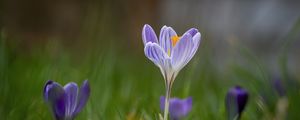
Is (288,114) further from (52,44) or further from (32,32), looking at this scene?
(32,32)

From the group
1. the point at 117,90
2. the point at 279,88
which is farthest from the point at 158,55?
the point at 117,90

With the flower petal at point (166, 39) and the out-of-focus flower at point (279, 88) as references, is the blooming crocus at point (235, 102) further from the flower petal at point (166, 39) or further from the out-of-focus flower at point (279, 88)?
the out-of-focus flower at point (279, 88)

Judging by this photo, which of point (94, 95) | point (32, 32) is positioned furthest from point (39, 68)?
point (32, 32)

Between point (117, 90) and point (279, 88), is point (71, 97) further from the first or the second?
point (117, 90)

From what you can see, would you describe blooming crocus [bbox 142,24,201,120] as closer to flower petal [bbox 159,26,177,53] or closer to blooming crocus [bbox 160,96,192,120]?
flower petal [bbox 159,26,177,53]

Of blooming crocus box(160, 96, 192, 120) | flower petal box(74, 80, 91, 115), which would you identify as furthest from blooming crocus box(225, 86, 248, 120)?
flower petal box(74, 80, 91, 115)

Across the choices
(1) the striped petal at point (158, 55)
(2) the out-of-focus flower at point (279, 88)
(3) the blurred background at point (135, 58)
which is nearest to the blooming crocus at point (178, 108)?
(3) the blurred background at point (135, 58)
